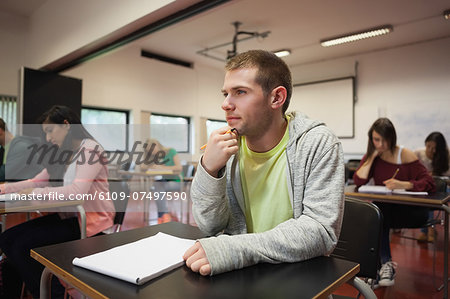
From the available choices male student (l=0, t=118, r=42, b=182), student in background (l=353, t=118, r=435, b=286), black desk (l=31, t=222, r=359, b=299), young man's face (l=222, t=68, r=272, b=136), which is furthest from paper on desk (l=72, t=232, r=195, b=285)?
male student (l=0, t=118, r=42, b=182)

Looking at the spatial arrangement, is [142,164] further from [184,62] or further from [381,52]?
[381,52]

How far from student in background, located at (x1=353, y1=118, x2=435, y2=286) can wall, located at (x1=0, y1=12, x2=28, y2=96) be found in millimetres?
5522

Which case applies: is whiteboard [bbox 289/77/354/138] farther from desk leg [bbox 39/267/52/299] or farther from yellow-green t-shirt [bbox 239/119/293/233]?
desk leg [bbox 39/267/52/299]

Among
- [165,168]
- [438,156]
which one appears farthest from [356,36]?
[165,168]

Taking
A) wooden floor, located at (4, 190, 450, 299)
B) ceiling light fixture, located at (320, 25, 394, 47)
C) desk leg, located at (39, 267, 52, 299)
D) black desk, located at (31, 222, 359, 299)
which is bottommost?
wooden floor, located at (4, 190, 450, 299)

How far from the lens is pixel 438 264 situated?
280 cm

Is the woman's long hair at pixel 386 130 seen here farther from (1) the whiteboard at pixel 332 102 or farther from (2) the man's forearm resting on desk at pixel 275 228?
(1) the whiteboard at pixel 332 102

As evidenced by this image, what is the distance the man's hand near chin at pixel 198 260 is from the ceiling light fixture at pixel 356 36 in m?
5.92

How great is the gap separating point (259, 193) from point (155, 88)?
6678 mm

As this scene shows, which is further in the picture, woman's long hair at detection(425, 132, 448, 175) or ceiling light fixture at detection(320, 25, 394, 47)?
ceiling light fixture at detection(320, 25, 394, 47)

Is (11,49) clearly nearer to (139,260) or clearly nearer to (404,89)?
(139,260)

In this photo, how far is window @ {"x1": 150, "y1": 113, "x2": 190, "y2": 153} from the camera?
7043mm

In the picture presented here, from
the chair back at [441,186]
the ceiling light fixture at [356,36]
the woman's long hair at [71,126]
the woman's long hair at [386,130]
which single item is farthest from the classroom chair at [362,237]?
the ceiling light fixture at [356,36]

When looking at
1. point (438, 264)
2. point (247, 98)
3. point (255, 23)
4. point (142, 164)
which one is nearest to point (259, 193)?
point (247, 98)
